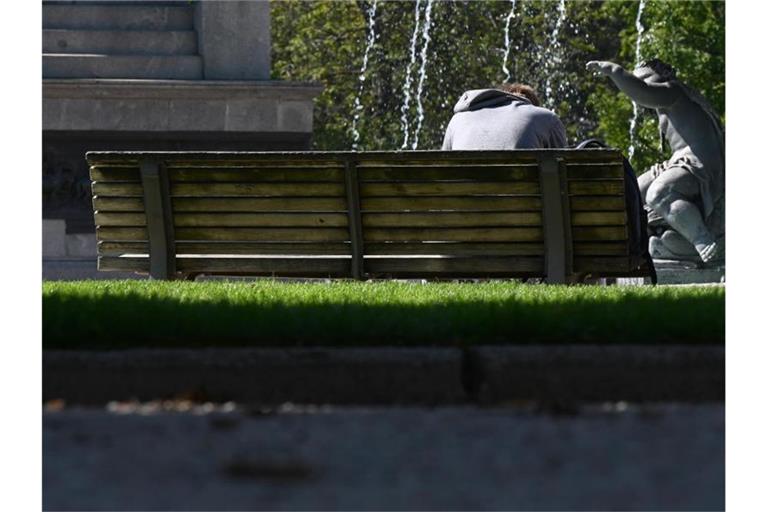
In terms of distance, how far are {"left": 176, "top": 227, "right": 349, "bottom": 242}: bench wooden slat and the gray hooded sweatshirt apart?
1331 mm

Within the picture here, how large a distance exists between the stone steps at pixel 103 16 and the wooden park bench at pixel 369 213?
5.83 m

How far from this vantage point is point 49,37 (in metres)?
15.8

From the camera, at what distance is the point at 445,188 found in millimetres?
9688

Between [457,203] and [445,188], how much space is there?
0.37 feet

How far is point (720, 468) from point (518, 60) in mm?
36249

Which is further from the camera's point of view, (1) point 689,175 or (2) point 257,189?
(1) point 689,175

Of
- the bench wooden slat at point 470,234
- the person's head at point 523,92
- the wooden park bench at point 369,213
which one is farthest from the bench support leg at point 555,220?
the person's head at point 523,92

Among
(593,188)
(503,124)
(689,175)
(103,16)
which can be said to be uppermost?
(103,16)

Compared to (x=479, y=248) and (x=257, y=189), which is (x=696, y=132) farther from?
(x=257, y=189)

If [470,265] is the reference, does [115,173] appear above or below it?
above

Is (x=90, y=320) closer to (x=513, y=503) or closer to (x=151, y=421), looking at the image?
(x=151, y=421)

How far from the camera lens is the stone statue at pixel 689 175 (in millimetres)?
14875

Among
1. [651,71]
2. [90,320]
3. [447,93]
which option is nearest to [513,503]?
[90,320]

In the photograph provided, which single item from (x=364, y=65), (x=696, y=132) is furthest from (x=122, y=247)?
(x=364, y=65)
